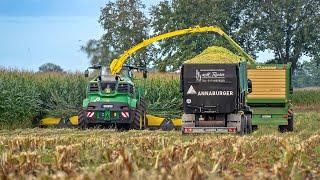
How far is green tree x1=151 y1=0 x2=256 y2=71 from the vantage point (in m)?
68.5

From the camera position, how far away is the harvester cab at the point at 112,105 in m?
26.2

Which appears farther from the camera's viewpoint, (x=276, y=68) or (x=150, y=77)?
(x=150, y=77)

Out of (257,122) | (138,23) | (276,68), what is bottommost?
(257,122)

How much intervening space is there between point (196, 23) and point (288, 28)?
8.75m

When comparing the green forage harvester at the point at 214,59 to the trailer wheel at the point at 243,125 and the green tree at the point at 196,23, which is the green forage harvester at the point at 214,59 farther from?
the green tree at the point at 196,23

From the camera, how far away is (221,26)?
68.6 meters

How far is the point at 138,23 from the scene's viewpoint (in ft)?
249

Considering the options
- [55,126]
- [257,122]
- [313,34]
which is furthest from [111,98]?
[313,34]

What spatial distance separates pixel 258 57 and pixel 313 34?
19.6 feet

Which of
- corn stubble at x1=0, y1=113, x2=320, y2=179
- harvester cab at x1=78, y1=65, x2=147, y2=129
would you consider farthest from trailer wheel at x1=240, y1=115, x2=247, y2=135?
corn stubble at x1=0, y1=113, x2=320, y2=179

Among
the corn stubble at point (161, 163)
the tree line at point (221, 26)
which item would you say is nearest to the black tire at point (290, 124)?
the corn stubble at point (161, 163)

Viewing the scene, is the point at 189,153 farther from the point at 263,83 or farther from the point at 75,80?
the point at 75,80

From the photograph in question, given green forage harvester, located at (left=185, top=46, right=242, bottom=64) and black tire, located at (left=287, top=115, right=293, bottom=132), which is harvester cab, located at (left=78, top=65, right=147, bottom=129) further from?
black tire, located at (left=287, top=115, right=293, bottom=132)

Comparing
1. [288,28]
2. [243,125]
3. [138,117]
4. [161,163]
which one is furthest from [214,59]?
[288,28]
